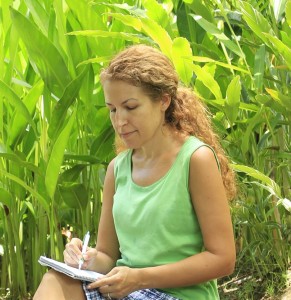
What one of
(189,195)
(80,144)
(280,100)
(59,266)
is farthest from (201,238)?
(80,144)

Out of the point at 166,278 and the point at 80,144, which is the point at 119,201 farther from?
the point at 80,144

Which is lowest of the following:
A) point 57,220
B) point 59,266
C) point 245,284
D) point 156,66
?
point 245,284

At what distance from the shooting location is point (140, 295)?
195 centimetres

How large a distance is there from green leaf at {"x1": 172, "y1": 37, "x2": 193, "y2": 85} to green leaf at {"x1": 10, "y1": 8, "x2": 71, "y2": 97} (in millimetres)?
445

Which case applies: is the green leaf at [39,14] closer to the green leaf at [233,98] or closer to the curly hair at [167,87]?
the green leaf at [233,98]

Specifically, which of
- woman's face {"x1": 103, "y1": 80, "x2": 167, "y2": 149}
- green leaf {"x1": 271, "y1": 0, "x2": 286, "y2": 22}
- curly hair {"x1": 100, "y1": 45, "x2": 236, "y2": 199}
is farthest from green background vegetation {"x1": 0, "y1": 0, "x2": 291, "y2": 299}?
woman's face {"x1": 103, "y1": 80, "x2": 167, "y2": 149}

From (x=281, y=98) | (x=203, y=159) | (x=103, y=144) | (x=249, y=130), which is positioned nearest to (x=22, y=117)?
(x=103, y=144)

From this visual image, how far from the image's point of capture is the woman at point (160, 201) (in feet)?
6.25

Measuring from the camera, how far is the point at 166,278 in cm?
190

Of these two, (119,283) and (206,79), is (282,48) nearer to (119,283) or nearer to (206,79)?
(206,79)

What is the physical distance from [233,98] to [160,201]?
2.16 feet

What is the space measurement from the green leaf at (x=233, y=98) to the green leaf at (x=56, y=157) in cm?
47

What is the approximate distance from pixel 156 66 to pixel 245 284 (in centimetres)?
109

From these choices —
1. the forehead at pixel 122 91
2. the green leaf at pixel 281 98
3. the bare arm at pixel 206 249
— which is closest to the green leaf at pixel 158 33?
the green leaf at pixel 281 98
